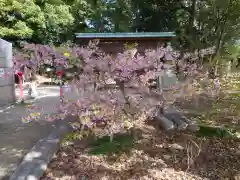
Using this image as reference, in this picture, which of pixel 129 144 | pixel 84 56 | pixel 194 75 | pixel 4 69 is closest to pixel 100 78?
pixel 84 56

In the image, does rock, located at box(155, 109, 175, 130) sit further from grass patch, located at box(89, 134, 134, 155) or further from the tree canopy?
the tree canopy

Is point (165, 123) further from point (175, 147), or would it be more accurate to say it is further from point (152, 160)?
point (152, 160)

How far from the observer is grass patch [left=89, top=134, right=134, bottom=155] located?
2984 millimetres

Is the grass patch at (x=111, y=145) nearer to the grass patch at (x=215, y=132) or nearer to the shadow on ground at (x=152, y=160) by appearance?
the shadow on ground at (x=152, y=160)

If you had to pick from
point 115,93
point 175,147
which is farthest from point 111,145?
point 175,147

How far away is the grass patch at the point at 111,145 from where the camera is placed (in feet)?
9.79

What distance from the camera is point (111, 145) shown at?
3.04 m

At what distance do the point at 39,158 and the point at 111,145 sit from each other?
2.88 feet

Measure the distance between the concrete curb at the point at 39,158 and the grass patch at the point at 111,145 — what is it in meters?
0.51

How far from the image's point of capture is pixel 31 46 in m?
10.7

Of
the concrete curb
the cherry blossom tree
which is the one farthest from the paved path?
the cherry blossom tree

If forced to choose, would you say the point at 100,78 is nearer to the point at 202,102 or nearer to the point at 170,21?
the point at 202,102

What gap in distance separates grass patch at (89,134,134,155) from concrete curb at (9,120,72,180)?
51 centimetres

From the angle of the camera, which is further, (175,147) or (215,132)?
(215,132)
